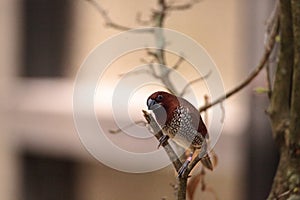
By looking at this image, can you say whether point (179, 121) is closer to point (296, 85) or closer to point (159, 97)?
point (159, 97)

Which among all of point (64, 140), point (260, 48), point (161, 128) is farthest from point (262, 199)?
point (161, 128)

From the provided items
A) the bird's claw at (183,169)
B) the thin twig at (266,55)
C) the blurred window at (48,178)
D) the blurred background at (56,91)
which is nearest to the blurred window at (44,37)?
the blurred background at (56,91)

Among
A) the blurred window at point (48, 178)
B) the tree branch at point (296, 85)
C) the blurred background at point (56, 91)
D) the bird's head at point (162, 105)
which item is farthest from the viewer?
the blurred window at point (48, 178)

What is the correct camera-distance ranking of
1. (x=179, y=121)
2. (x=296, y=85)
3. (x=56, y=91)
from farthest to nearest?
(x=56, y=91)
(x=296, y=85)
(x=179, y=121)

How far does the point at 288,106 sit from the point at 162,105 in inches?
7.5

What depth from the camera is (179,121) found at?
34 cm

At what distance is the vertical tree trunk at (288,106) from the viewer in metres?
0.47

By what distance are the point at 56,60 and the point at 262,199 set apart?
0.80 m

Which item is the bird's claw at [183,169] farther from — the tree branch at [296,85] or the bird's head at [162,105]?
the tree branch at [296,85]

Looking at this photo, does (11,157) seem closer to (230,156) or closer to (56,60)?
(56,60)

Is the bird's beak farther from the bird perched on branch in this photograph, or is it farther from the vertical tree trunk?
the vertical tree trunk

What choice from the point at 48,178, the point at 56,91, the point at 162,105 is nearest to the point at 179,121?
the point at 162,105

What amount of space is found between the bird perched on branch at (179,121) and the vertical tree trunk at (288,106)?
0.38 feet

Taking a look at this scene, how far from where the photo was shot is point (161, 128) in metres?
0.35
